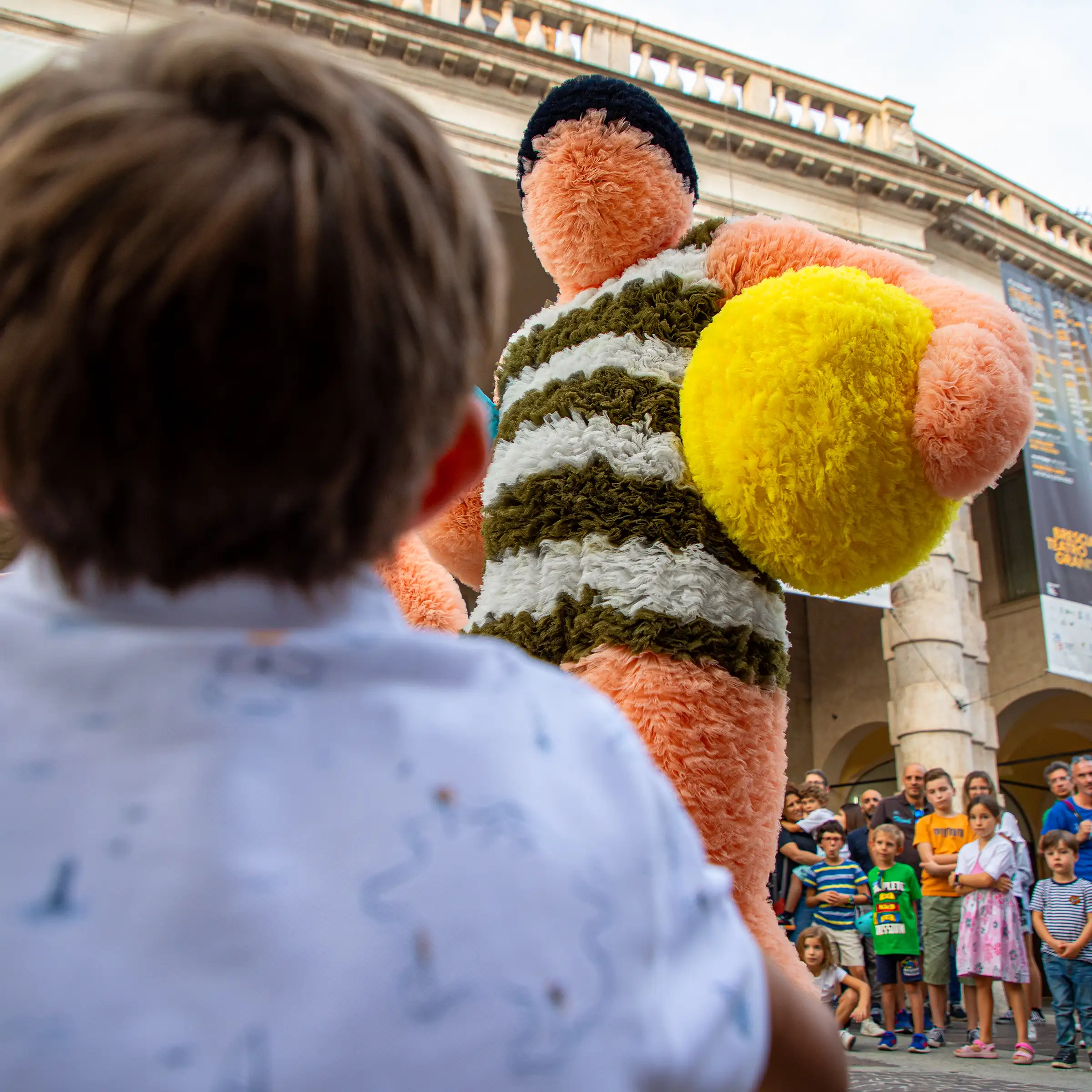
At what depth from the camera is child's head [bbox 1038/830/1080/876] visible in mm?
4652

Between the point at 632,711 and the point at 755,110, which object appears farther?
the point at 755,110

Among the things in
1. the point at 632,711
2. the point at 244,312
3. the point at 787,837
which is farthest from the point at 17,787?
the point at 787,837

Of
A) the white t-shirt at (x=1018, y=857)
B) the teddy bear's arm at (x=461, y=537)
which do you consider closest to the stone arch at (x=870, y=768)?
the white t-shirt at (x=1018, y=857)

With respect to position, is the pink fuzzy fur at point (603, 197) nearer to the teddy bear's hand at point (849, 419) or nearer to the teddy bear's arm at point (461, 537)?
the teddy bear's hand at point (849, 419)

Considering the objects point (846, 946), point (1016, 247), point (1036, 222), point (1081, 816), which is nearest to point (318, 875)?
point (1081, 816)

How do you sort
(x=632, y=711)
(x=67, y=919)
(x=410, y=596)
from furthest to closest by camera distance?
(x=410, y=596) → (x=632, y=711) → (x=67, y=919)

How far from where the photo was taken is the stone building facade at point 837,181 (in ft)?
23.4

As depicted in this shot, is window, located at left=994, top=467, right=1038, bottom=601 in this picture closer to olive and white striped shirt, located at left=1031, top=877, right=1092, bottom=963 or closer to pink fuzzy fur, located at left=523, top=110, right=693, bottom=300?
olive and white striped shirt, located at left=1031, top=877, right=1092, bottom=963

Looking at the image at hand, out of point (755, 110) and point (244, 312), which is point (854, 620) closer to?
point (755, 110)

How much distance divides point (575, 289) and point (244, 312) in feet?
4.24

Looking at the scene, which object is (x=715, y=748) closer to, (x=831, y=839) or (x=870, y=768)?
(x=831, y=839)

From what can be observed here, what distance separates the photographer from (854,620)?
12.4 metres

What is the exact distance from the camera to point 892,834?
5621 millimetres

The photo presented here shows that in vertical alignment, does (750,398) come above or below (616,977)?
above
